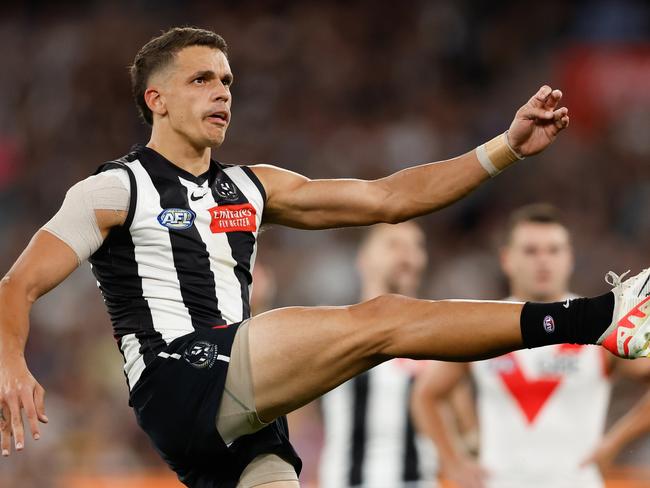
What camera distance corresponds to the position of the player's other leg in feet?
12.8

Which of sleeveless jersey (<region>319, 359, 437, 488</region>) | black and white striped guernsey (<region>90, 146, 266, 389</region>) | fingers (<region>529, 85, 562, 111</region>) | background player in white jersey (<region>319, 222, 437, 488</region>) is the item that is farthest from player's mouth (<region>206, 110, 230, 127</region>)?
sleeveless jersey (<region>319, 359, 437, 488</region>)

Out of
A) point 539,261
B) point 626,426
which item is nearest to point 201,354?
point 539,261

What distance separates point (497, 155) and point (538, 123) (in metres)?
0.20

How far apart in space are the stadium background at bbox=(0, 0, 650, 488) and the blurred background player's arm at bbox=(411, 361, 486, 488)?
421cm

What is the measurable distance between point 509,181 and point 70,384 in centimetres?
471

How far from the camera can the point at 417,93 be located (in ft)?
43.3

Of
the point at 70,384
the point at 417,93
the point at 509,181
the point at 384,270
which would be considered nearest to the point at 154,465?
the point at 70,384

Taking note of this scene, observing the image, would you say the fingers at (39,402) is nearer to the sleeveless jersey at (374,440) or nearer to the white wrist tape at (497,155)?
the white wrist tape at (497,155)

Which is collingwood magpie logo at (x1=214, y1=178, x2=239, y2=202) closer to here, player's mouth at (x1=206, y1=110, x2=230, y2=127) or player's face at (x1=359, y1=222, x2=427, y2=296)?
player's mouth at (x1=206, y1=110, x2=230, y2=127)

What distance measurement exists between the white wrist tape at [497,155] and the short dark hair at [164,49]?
44.4 inches

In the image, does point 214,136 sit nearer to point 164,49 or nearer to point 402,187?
point 164,49

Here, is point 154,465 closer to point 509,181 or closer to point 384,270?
point 384,270

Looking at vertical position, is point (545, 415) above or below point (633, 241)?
below

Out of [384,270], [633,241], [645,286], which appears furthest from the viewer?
[633,241]
